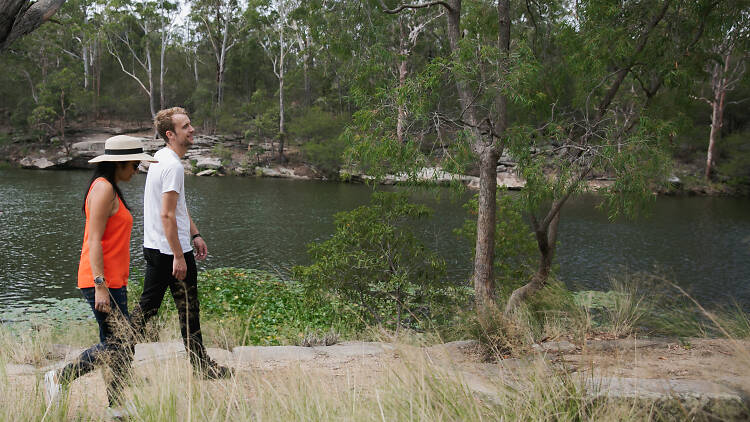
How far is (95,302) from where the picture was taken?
2.95m

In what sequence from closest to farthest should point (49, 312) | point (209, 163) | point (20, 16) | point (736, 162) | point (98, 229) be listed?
point (98, 229) < point (20, 16) < point (49, 312) < point (736, 162) < point (209, 163)

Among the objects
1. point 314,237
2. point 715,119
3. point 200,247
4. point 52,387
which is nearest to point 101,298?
point 52,387

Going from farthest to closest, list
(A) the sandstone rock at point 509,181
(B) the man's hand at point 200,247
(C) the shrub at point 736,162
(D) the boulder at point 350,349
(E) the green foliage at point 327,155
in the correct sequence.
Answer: (E) the green foliage at point 327,155 → (A) the sandstone rock at point 509,181 → (C) the shrub at point 736,162 → (D) the boulder at point 350,349 → (B) the man's hand at point 200,247

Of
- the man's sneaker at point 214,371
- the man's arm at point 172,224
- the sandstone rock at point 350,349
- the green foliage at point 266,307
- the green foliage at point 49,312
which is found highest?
the man's arm at point 172,224

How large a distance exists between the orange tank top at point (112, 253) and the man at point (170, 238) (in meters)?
0.18

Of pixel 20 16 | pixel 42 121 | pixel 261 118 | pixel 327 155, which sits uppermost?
pixel 261 118

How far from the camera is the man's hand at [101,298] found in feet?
9.59

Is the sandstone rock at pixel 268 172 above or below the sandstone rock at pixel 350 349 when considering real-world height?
above

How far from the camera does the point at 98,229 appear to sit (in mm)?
2922

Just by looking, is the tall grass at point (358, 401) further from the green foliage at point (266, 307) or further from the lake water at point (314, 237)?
the lake water at point (314, 237)

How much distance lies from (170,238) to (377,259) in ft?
14.1

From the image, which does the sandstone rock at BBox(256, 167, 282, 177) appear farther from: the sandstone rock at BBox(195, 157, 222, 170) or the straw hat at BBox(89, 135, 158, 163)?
the straw hat at BBox(89, 135, 158, 163)

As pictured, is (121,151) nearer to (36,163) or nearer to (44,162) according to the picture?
(44,162)

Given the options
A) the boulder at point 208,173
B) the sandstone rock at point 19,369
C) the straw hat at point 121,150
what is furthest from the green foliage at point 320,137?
the straw hat at point 121,150
